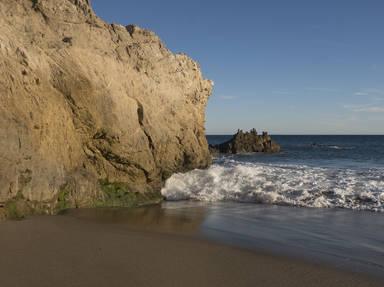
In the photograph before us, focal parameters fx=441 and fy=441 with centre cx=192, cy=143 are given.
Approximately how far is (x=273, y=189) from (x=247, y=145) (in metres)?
31.8

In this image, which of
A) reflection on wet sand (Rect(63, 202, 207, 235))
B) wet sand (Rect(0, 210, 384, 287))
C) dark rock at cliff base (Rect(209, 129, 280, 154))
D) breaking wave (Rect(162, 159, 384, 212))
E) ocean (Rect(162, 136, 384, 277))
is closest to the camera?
wet sand (Rect(0, 210, 384, 287))

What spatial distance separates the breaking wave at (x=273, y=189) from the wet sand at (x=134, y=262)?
497 centimetres

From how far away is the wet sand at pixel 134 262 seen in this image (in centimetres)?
550

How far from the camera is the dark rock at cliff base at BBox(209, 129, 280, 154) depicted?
44.6m

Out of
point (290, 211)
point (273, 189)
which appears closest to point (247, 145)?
point (273, 189)

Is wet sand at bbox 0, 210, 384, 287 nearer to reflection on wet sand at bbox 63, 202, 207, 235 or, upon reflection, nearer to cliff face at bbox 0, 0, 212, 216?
reflection on wet sand at bbox 63, 202, 207, 235

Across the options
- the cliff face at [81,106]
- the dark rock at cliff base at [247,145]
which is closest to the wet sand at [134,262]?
the cliff face at [81,106]

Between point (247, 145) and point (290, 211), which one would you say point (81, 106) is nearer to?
point (290, 211)

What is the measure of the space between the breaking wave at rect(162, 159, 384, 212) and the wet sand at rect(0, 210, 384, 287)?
4.97 m

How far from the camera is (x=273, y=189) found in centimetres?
1356

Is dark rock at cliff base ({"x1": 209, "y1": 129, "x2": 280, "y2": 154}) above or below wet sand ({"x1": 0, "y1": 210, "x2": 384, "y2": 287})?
above

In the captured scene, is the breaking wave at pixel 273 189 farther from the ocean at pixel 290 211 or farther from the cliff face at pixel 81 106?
the cliff face at pixel 81 106

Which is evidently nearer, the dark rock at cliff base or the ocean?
the ocean

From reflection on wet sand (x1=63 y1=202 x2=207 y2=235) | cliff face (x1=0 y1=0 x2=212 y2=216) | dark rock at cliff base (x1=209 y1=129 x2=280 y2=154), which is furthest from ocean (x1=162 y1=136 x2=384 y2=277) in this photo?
dark rock at cliff base (x1=209 y1=129 x2=280 y2=154)
